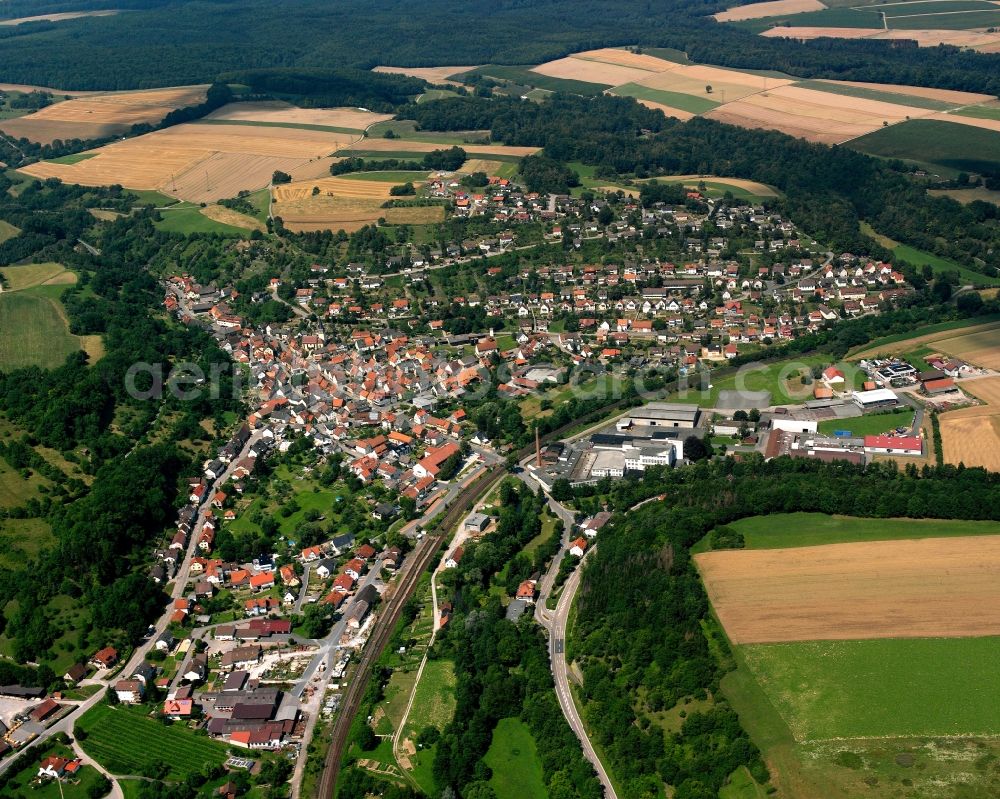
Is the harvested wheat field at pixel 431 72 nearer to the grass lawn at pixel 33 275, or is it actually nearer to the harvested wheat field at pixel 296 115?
the harvested wheat field at pixel 296 115

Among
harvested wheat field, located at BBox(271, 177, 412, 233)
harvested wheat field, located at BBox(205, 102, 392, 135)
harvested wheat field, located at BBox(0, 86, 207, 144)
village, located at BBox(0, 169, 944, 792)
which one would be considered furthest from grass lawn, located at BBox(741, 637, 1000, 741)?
harvested wheat field, located at BBox(0, 86, 207, 144)

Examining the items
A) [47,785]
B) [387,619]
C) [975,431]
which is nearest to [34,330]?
[387,619]

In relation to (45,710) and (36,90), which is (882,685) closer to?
(45,710)

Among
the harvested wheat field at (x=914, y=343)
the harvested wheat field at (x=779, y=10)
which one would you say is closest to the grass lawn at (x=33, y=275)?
the harvested wheat field at (x=914, y=343)

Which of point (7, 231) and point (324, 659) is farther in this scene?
point (7, 231)

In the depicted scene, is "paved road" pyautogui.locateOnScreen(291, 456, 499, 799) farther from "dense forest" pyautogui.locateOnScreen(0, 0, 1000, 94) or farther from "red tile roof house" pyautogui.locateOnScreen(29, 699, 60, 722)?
"dense forest" pyautogui.locateOnScreen(0, 0, 1000, 94)

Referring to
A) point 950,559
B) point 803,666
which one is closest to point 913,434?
point 950,559
